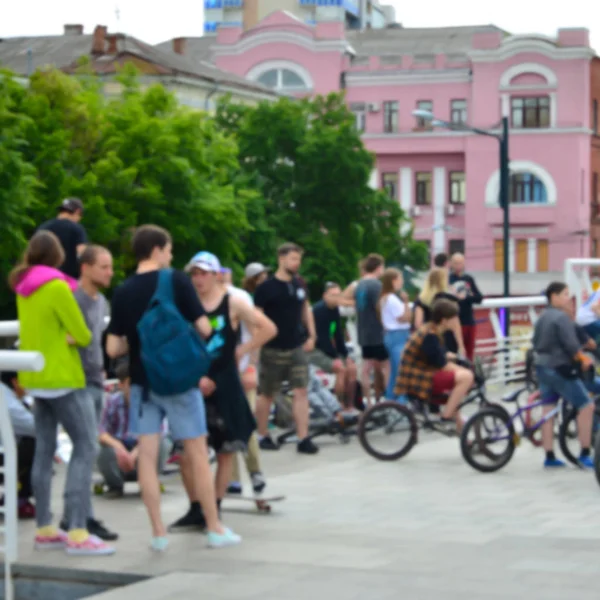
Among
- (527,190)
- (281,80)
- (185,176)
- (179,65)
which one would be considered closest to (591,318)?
(185,176)

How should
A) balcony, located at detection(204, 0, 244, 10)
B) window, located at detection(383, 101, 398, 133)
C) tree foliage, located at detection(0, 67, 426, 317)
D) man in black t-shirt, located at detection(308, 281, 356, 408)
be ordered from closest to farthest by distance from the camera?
man in black t-shirt, located at detection(308, 281, 356, 408) → tree foliage, located at detection(0, 67, 426, 317) → window, located at detection(383, 101, 398, 133) → balcony, located at detection(204, 0, 244, 10)

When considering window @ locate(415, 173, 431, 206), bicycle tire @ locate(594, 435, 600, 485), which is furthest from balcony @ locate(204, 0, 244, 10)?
bicycle tire @ locate(594, 435, 600, 485)

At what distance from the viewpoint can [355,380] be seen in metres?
17.5

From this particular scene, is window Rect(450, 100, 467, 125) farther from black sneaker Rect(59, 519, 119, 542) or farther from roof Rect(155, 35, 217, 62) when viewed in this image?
black sneaker Rect(59, 519, 119, 542)

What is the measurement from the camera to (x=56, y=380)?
9.46m

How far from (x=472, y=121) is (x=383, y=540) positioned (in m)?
82.0

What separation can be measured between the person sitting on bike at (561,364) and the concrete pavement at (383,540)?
317 millimetres

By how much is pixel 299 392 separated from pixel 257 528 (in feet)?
13.9

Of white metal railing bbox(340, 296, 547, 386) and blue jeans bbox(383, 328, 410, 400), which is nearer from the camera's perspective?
blue jeans bbox(383, 328, 410, 400)

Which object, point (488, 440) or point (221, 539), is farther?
point (488, 440)

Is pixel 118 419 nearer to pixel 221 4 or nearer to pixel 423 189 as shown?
pixel 423 189

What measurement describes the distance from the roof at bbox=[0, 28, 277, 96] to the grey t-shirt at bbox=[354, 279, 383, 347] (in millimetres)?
57671

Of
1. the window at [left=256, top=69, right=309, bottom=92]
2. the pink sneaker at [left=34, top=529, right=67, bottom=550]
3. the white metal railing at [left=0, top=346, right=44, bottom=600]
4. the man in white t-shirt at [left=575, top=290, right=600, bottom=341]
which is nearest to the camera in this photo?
the white metal railing at [left=0, top=346, right=44, bottom=600]

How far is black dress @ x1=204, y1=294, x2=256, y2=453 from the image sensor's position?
10320 millimetres
